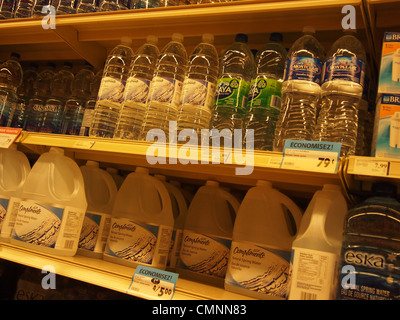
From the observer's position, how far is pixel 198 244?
152 cm

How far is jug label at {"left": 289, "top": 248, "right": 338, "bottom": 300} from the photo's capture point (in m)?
1.03

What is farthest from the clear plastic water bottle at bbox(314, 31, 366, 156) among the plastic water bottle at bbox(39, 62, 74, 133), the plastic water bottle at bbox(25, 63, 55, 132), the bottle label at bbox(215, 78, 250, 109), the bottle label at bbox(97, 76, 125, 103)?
the plastic water bottle at bbox(25, 63, 55, 132)

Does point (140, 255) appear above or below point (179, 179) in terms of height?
below

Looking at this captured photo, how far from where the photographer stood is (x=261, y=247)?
1.33 meters

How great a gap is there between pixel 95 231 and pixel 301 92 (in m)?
1.09

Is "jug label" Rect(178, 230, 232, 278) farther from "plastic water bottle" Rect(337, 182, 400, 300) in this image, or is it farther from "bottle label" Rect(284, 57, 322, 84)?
Result: "bottle label" Rect(284, 57, 322, 84)

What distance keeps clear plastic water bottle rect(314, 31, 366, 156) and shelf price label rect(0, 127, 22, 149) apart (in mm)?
1256

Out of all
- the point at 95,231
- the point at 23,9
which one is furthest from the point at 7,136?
the point at 23,9

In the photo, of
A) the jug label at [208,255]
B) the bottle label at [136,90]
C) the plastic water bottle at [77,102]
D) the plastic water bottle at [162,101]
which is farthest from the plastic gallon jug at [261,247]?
the plastic water bottle at [77,102]

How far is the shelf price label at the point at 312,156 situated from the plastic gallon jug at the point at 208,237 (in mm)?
565

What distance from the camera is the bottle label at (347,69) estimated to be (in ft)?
3.89
